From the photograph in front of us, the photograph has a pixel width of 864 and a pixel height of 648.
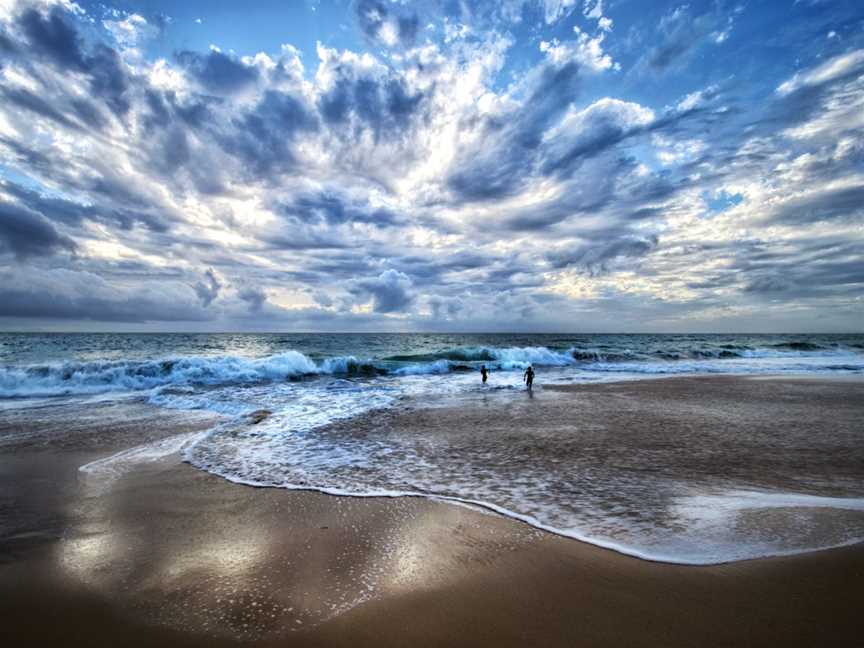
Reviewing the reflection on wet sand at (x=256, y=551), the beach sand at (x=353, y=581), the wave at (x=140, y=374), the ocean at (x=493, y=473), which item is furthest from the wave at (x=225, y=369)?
the reflection on wet sand at (x=256, y=551)

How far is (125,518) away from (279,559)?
282cm

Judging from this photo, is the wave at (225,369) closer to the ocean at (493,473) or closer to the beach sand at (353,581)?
the ocean at (493,473)

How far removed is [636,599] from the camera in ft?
11.8

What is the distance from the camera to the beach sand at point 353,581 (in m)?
3.26

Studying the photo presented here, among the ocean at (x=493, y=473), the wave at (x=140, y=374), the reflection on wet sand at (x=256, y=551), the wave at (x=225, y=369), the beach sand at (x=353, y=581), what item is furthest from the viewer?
the wave at (x=225, y=369)

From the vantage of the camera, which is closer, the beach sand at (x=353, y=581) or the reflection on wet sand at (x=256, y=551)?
the beach sand at (x=353, y=581)

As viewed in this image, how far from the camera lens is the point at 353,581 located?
401cm

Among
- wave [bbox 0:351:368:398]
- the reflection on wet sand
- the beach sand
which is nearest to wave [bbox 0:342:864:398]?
wave [bbox 0:351:368:398]

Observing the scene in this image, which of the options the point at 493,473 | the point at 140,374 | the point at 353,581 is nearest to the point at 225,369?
the point at 140,374

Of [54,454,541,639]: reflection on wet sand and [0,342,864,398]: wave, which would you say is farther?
[0,342,864,398]: wave

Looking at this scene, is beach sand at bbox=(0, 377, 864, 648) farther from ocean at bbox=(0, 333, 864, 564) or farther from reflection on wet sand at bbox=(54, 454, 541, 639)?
ocean at bbox=(0, 333, 864, 564)

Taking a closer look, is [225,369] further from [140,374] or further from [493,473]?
[493,473]

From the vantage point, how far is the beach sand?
3.26 m

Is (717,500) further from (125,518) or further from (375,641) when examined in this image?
(125,518)
